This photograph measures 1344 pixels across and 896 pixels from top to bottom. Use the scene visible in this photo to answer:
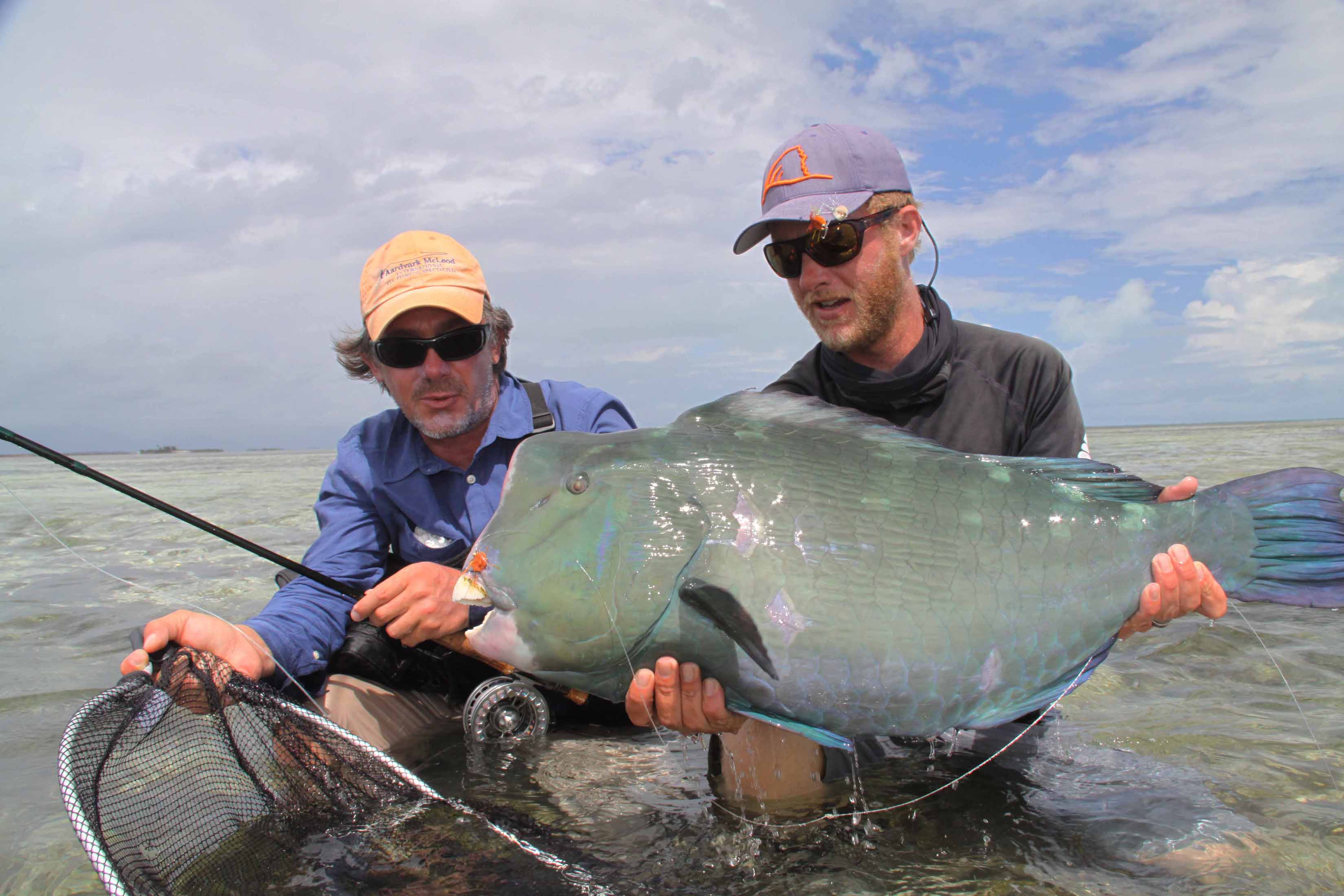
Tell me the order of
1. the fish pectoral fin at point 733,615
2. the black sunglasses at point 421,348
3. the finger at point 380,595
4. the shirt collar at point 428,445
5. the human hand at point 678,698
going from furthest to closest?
the shirt collar at point 428,445 < the black sunglasses at point 421,348 < the finger at point 380,595 < the human hand at point 678,698 < the fish pectoral fin at point 733,615

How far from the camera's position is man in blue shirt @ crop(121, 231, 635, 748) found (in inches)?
138

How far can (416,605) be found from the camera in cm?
289

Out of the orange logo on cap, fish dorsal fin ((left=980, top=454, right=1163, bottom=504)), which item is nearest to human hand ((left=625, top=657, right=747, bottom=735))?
fish dorsal fin ((left=980, top=454, right=1163, bottom=504))

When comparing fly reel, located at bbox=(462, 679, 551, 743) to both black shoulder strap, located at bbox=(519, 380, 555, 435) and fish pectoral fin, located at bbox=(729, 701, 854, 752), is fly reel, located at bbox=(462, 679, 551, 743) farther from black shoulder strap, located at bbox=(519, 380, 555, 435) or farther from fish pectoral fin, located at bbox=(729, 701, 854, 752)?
fish pectoral fin, located at bbox=(729, 701, 854, 752)

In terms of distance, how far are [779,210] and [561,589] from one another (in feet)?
5.98

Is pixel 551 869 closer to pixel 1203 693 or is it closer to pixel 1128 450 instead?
pixel 1203 693

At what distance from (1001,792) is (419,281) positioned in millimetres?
3033

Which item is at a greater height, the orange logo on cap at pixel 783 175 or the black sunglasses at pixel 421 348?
the orange logo on cap at pixel 783 175

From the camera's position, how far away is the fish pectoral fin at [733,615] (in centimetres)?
229

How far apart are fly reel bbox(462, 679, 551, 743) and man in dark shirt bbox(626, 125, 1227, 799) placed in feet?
3.27

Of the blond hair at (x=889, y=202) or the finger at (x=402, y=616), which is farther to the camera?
the blond hair at (x=889, y=202)

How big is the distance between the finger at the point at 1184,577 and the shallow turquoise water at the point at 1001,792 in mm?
855

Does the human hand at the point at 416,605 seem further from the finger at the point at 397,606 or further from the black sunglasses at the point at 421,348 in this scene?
the black sunglasses at the point at 421,348

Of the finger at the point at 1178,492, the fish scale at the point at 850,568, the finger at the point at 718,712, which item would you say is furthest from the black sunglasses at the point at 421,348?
the finger at the point at 1178,492
